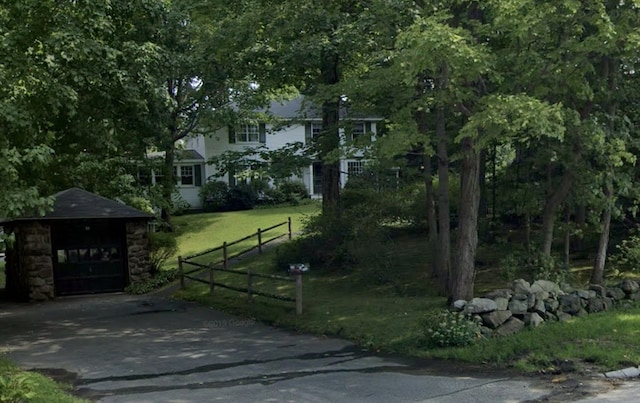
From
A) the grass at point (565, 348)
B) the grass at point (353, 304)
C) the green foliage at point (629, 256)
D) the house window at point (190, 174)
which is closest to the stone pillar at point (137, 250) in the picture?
the grass at point (353, 304)

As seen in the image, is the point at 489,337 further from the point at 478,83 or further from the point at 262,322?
the point at 262,322

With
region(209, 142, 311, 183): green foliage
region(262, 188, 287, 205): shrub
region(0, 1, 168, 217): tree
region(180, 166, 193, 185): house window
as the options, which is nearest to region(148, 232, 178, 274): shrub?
region(209, 142, 311, 183): green foliage

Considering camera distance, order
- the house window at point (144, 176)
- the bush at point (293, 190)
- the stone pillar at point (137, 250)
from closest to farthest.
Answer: the stone pillar at point (137, 250) → the house window at point (144, 176) → the bush at point (293, 190)

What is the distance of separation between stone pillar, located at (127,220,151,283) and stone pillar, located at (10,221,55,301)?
2469 millimetres

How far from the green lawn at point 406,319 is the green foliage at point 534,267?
4.98ft

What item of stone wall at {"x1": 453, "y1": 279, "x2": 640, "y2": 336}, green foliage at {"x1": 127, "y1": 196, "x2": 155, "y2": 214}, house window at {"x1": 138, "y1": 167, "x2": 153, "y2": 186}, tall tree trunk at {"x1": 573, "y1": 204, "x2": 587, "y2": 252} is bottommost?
stone wall at {"x1": 453, "y1": 279, "x2": 640, "y2": 336}

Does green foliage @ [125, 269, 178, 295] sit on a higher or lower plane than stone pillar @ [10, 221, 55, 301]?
lower

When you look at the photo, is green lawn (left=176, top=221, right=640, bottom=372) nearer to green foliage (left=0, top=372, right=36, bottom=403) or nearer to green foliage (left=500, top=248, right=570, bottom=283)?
green foliage (left=500, top=248, right=570, bottom=283)

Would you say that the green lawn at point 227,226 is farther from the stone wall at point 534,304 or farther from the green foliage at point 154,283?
the stone wall at point 534,304

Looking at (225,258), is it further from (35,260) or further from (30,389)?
(30,389)

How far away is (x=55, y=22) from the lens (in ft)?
38.8

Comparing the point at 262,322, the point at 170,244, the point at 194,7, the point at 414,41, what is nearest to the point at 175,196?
the point at 170,244

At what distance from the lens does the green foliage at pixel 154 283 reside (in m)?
21.3

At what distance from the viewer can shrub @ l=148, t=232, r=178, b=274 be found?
22719 mm
